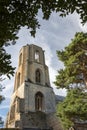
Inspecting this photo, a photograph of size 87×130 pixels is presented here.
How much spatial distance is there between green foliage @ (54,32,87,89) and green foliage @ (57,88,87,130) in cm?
96

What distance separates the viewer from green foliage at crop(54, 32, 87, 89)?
18.3m

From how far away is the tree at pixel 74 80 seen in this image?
16.8m

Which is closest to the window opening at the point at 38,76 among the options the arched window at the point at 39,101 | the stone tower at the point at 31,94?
the stone tower at the point at 31,94

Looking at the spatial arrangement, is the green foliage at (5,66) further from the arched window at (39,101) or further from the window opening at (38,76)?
the window opening at (38,76)

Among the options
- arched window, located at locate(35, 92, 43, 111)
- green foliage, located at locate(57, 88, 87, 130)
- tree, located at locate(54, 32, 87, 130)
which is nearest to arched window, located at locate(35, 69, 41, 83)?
arched window, located at locate(35, 92, 43, 111)

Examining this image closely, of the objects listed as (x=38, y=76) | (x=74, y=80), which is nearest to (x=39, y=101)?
(x=38, y=76)

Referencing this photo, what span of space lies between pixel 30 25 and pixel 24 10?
0.46 m

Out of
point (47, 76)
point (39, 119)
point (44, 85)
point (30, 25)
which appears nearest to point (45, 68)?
point (47, 76)

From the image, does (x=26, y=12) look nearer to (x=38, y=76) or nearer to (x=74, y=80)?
(x=74, y=80)

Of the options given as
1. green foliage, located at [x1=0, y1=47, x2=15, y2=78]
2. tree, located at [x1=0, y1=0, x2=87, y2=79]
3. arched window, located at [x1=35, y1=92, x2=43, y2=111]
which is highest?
arched window, located at [x1=35, y1=92, x2=43, y2=111]

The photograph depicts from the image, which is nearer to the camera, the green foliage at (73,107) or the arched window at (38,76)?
the green foliage at (73,107)

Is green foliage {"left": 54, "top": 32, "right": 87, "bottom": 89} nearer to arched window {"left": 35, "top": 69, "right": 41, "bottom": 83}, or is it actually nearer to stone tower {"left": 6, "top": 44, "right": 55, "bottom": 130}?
stone tower {"left": 6, "top": 44, "right": 55, "bottom": 130}

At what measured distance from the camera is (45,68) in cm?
4072

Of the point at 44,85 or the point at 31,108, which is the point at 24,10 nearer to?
the point at 31,108
